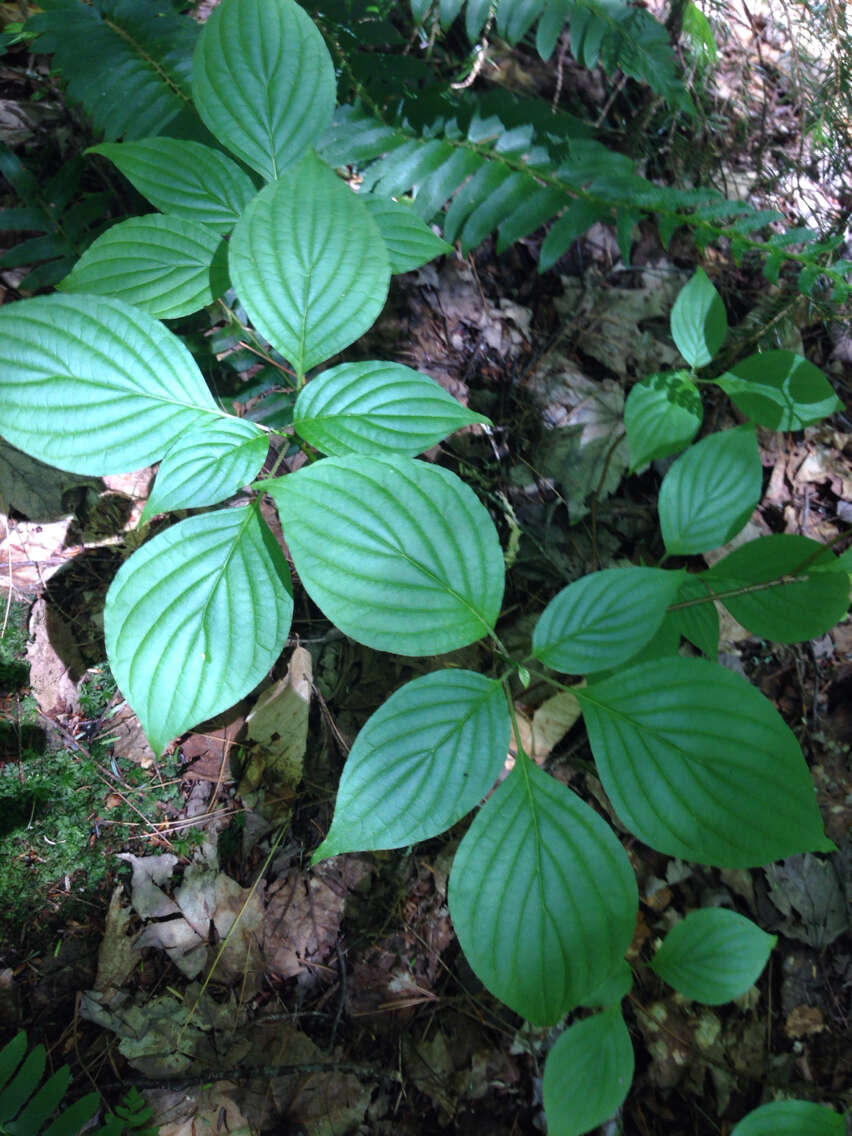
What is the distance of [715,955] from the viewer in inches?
65.6

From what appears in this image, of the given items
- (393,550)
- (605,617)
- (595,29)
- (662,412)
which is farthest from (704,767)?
(595,29)

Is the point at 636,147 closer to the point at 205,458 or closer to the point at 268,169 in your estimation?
the point at 268,169

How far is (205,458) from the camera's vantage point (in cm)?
118

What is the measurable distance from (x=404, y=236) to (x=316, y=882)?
1.61 m

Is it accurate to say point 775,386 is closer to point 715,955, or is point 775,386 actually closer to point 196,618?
point 715,955

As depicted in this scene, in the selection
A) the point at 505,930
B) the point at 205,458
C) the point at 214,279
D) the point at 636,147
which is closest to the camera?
the point at 505,930

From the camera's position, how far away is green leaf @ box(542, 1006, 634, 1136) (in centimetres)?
149

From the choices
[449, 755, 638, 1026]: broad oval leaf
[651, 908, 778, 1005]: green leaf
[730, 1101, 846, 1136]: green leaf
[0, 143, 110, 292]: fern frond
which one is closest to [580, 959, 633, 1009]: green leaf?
[651, 908, 778, 1005]: green leaf

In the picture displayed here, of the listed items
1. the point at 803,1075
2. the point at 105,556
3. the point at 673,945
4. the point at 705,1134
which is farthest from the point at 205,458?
the point at 803,1075

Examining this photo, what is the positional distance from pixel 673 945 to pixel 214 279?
1.95 m

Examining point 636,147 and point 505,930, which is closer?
point 505,930

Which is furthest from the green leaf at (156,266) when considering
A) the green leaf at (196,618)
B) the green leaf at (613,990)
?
the green leaf at (613,990)

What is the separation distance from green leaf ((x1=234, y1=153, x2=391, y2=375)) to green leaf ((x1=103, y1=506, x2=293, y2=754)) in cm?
36

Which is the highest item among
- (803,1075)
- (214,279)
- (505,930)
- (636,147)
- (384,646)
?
(636,147)
